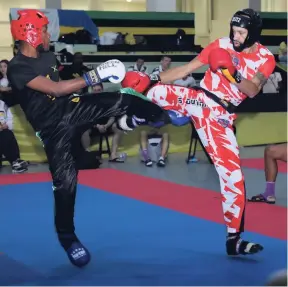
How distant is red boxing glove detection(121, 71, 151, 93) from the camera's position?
3930 millimetres

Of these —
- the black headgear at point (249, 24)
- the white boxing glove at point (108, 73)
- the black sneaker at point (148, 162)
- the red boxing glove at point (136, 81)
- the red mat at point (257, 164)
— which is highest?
the black headgear at point (249, 24)

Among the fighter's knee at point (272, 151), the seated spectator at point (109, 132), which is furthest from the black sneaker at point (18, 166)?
the fighter's knee at point (272, 151)

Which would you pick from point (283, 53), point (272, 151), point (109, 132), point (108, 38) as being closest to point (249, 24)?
point (272, 151)

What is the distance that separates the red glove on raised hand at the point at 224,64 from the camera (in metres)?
3.77

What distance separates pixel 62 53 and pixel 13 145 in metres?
2.92

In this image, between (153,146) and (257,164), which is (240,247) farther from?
(153,146)

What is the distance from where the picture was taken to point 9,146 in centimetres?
849

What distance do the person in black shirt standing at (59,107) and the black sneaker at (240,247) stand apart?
1001 millimetres

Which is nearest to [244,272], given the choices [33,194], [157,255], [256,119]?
[157,255]

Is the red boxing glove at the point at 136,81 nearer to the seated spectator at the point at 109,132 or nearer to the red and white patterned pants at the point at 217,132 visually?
the red and white patterned pants at the point at 217,132

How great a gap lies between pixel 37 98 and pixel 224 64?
1.22 metres

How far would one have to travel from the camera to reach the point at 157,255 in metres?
4.23

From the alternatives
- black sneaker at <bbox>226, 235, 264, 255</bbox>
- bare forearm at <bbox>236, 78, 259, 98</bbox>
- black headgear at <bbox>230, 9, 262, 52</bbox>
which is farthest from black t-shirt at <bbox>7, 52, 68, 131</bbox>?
black sneaker at <bbox>226, 235, 264, 255</bbox>

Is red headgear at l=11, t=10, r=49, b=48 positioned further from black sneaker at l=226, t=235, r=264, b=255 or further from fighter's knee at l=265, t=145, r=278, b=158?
fighter's knee at l=265, t=145, r=278, b=158
